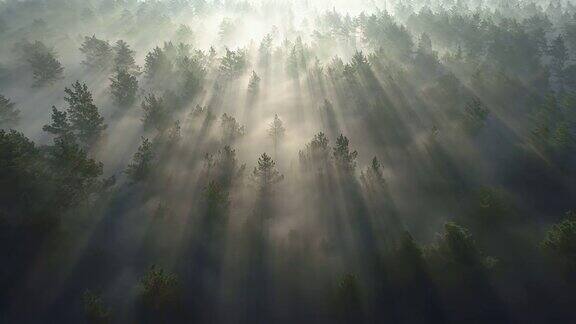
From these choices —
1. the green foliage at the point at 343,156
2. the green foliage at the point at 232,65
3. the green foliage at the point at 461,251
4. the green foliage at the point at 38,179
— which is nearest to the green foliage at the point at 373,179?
the green foliage at the point at 343,156

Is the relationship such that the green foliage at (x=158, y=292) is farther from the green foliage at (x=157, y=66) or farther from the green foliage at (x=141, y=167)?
the green foliage at (x=157, y=66)

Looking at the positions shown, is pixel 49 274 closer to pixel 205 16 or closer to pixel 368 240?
pixel 368 240

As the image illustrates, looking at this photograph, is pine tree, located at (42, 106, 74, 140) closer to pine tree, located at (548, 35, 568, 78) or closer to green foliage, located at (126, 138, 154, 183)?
green foliage, located at (126, 138, 154, 183)

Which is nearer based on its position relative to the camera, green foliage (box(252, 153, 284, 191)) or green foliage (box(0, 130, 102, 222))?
green foliage (box(0, 130, 102, 222))

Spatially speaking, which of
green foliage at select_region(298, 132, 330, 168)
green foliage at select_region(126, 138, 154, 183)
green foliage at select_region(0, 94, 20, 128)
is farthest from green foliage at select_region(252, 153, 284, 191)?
green foliage at select_region(0, 94, 20, 128)

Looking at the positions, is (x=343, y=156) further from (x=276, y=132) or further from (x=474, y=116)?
(x=474, y=116)

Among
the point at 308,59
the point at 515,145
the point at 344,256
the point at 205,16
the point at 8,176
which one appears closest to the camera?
the point at 8,176

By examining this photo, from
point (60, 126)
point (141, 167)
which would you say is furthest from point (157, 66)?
point (141, 167)

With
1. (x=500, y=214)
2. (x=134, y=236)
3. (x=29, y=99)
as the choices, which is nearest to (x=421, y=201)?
(x=500, y=214)
